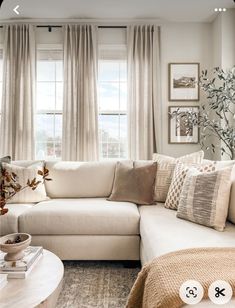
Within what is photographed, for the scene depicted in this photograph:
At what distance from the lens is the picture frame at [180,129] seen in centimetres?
415

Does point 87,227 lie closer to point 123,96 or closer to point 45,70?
point 123,96

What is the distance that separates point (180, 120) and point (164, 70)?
0.75 meters

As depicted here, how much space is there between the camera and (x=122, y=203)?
9.29 feet

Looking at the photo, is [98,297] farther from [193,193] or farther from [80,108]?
[80,108]

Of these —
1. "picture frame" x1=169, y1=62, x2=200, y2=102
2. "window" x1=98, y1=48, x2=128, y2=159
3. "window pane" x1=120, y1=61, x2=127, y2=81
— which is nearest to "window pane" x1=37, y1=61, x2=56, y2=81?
"window" x1=98, y1=48, x2=128, y2=159

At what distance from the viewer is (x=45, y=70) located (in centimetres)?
420

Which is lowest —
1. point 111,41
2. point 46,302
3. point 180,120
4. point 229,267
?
point 46,302

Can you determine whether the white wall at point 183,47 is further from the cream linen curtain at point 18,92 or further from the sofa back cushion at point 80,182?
the cream linen curtain at point 18,92

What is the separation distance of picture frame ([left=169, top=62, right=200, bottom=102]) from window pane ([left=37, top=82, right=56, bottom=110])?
1691mm

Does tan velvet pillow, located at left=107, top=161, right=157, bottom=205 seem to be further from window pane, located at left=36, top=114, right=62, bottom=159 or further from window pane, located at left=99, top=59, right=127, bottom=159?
window pane, located at left=36, top=114, right=62, bottom=159

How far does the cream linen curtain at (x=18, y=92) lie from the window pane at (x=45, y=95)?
0.12 meters

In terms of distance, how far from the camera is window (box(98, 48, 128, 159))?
165 inches

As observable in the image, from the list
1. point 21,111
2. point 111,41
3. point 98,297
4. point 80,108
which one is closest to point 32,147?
point 21,111

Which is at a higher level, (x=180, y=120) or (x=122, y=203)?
(x=180, y=120)
